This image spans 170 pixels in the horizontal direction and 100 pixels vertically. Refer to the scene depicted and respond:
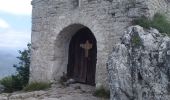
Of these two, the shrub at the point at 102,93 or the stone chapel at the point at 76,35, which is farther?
the stone chapel at the point at 76,35

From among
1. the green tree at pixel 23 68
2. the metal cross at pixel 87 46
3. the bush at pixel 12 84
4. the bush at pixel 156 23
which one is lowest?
Answer: the bush at pixel 12 84

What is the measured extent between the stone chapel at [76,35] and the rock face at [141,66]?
1196 mm

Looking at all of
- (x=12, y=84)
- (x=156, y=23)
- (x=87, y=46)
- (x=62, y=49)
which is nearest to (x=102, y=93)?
(x=87, y=46)

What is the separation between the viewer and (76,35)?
10500 millimetres

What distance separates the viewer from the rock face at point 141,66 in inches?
269

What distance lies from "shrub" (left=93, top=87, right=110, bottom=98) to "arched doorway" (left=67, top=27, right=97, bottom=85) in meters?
1.24

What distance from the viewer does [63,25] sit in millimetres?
9875

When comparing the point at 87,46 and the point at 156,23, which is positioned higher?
the point at 156,23

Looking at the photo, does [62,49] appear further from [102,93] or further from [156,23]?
[156,23]

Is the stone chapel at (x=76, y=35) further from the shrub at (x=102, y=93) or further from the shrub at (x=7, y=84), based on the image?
the shrub at (x=7, y=84)

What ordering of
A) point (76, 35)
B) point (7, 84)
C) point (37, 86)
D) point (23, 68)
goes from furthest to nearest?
Result: point (23, 68) < point (7, 84) < point (76, 35) < point (37, 86)

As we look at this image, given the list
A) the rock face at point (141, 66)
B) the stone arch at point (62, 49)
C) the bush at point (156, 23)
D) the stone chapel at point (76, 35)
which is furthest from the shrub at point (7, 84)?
the bush at point (156, 23)

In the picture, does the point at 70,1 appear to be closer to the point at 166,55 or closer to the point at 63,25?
the point at 63,25

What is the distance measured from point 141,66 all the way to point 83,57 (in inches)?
138
